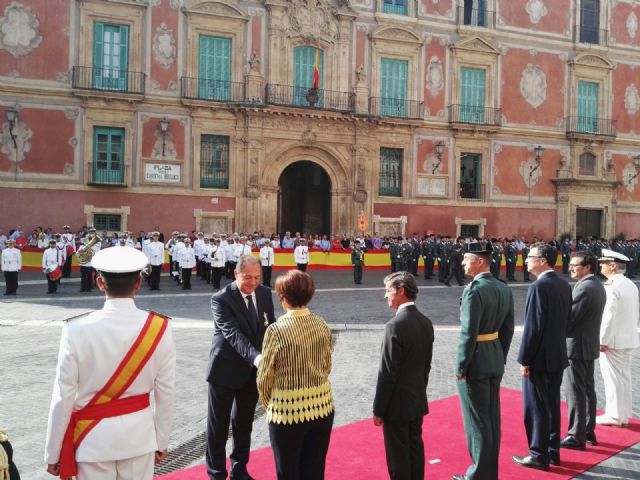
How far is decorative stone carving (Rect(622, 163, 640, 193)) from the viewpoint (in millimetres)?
34281

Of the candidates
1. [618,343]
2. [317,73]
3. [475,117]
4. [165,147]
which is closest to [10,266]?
[165,147]

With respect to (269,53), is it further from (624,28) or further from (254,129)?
(624,28)

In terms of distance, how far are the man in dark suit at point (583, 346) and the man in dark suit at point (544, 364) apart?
0.64 m

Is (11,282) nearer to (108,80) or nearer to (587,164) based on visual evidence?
(108,80)

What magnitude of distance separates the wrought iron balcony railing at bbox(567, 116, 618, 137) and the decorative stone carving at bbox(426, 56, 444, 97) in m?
7.71

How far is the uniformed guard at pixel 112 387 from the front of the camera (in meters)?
3.42

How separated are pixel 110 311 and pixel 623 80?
36.7m

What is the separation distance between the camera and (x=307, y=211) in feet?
102

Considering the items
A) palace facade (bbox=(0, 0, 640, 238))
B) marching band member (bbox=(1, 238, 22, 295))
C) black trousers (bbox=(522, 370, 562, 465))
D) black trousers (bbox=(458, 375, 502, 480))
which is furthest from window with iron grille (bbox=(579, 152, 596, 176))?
black trousers (bbox=(458, 375, 502, 480))

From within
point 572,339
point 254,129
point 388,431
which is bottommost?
point 388,431

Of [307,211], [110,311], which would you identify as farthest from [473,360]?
[307,211]

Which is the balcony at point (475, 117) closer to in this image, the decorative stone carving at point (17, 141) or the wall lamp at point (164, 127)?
the wall lamp at point (164, 127)

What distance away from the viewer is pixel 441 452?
20.2ft

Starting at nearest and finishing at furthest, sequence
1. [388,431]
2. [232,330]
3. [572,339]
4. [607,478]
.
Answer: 1. [388,431]
2. [232,330]
3. [607,478]
4. [572,339]
